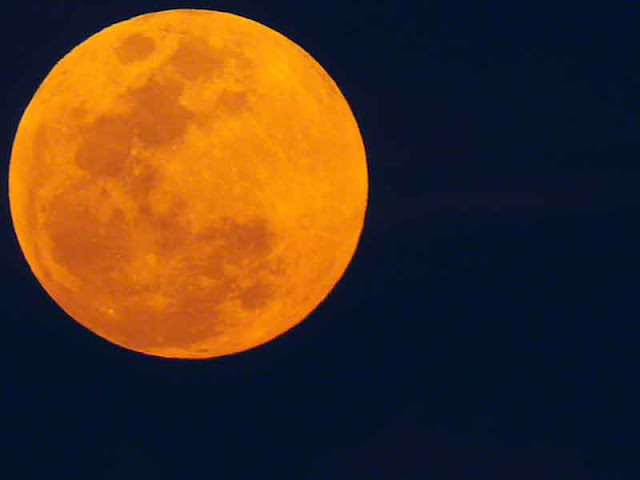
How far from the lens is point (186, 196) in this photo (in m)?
6.70

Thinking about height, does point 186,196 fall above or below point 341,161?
below

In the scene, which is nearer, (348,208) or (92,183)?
(92,183)

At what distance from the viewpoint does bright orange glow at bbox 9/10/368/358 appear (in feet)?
22.1

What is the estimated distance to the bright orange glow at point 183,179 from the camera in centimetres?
673

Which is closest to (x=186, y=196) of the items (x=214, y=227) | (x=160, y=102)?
(x=214, y=227)

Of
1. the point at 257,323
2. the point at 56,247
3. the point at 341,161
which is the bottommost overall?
the point at 257,323

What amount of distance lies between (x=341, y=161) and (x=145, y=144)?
1.78 m

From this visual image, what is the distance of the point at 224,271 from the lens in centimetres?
704

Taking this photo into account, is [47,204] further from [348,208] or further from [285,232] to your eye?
[348,208]

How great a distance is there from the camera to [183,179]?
263 inches

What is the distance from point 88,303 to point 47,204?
0.94m

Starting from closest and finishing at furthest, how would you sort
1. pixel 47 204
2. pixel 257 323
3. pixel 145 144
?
pixel 145 144, pixel 47 204, pixel 257 323

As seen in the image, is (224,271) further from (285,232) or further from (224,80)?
(224,80)

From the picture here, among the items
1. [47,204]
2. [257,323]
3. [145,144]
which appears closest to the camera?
[145,144]
